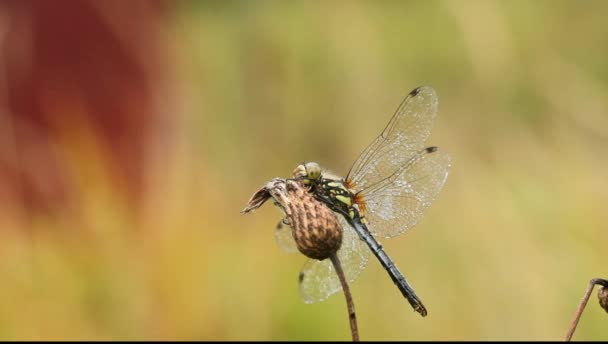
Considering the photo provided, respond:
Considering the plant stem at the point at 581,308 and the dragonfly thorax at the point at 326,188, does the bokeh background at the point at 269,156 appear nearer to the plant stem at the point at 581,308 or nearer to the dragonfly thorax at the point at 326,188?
the dragonfly thorax at the point at 326,188

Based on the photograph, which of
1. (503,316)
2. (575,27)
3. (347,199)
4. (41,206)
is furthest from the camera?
(575,27)

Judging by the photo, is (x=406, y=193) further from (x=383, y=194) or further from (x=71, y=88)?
(x=71, y=88)

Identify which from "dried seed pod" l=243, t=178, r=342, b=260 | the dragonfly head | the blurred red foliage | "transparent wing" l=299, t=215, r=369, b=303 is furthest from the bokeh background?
"dried seed pod" l=243, t=178, r=342, b=260

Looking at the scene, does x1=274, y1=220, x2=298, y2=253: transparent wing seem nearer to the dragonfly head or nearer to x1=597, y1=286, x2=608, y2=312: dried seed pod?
the dragonfly head

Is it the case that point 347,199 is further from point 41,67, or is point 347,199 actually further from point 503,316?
point 41,67

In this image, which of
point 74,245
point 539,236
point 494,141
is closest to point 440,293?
point 539,236

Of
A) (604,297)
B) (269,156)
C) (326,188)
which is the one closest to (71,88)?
(269,156)
